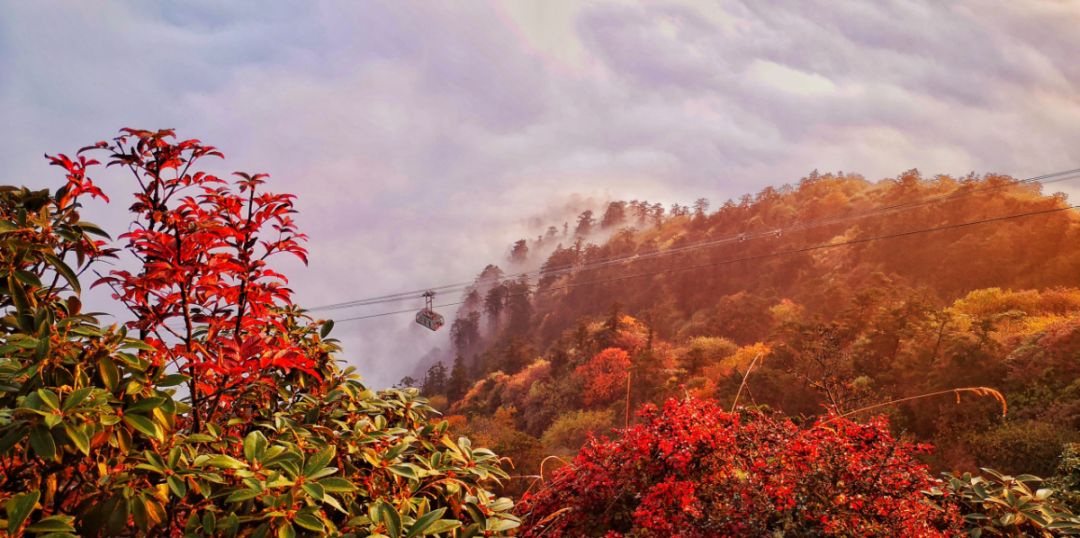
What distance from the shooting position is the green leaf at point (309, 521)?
179 cm

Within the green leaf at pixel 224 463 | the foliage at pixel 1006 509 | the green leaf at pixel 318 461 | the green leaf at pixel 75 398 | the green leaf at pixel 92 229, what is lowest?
the foliage at pixel 1006 509

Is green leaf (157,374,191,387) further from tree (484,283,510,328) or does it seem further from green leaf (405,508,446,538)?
tree (484,283,510,328)

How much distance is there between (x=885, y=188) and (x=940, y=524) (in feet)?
66.7

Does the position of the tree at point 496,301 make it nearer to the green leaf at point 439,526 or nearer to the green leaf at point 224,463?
the green leaf at point 439,526

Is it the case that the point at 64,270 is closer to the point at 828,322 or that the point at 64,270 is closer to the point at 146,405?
the point at 146,405

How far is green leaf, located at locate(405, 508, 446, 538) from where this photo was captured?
76.7 inches

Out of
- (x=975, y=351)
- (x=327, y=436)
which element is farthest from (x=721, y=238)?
(x=327, y=436)

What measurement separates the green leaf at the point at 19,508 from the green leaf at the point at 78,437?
0.16 metres

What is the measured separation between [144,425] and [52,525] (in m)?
0.31

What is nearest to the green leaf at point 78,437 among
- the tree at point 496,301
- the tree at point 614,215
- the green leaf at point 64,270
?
the green leaf at point 64,270

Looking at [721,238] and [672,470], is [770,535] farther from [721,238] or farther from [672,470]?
[721,238]

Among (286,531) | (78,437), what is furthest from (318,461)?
(78,437)

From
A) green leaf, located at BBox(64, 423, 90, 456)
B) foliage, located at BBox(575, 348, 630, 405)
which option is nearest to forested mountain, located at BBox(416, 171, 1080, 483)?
foliage, located at BBox(575, 348, 630, 405)

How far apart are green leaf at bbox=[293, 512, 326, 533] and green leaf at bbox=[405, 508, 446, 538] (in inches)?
11.0
